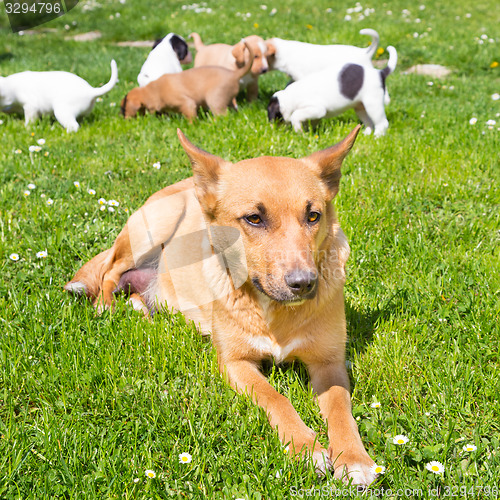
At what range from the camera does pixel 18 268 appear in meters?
3.88

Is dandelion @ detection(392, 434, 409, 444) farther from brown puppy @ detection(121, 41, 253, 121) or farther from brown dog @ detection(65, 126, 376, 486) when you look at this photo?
brown puppy @ detection(121, 41, 253, 121)

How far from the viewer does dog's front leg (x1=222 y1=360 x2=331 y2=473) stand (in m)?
2.32

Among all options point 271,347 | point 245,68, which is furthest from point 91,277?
point 245,68

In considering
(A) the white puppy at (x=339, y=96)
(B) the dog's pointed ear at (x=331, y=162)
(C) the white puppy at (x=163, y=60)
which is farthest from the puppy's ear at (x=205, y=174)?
(C) the white puppy at (x=163, y=60)

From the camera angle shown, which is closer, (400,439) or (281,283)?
(400,439)

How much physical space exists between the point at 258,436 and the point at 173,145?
3.95 meters

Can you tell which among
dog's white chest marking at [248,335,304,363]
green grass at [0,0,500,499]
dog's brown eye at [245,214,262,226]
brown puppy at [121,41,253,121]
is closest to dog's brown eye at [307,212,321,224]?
dog's brown eye at [245,214,262,226]

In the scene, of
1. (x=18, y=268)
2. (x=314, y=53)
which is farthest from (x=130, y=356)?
(x=314, y=53)

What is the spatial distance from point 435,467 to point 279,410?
0.72m

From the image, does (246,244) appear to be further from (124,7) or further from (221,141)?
(124,7)

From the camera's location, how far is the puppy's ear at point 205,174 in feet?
9.53

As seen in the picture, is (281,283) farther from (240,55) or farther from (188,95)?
(240,55)

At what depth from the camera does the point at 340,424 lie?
97.0 inches

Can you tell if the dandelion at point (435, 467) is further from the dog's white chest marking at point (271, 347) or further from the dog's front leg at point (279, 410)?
the dog's white chest marking at point (271, 347)
